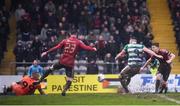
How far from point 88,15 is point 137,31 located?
7.86 feet

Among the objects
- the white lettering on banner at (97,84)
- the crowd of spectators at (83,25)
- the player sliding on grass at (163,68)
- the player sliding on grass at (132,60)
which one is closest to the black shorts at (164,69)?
the player sliding on grass at (163,68)

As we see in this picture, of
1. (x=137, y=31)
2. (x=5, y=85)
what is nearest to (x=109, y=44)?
(x=137, y=31)

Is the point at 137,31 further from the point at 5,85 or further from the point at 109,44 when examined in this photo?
the point at 5,85

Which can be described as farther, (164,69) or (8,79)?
(8,79)

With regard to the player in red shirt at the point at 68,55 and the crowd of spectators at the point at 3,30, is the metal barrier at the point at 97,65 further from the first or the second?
the player in red shirt at the point at 68,55

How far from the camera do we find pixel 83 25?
25.9m

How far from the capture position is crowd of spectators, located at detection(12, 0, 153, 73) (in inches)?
952

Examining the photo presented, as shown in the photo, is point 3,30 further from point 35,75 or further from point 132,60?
point 132,60

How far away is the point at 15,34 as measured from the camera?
87.7 feet

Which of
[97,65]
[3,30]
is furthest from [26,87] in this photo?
[3,30]

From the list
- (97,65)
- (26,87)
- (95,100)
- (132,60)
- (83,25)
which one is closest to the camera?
(95,100)

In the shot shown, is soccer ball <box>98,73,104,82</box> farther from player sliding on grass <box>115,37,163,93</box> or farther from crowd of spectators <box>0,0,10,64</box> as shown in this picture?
crowd of spectators <box>0,0,10,64</box>

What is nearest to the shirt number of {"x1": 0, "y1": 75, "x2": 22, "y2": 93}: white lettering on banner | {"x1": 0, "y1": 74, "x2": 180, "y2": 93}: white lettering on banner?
{"x1": 0, "y1": 74, "x2": 180, "y2": 93}: white lettering on banner

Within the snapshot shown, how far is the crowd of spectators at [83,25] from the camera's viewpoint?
24188 millimetres
